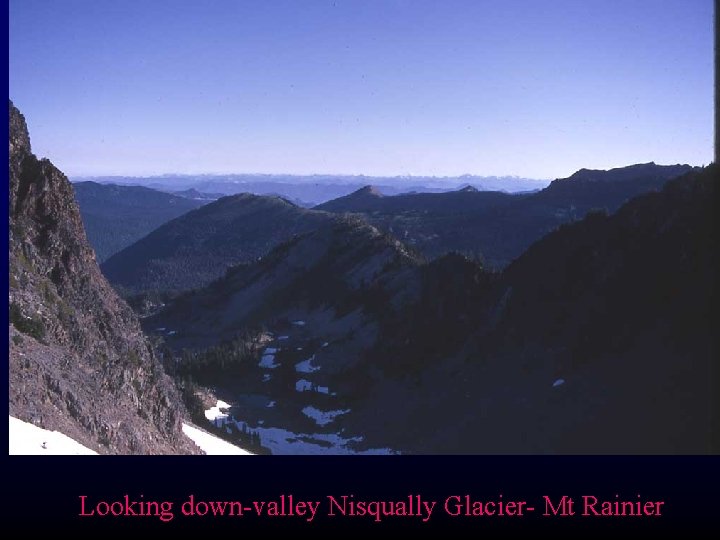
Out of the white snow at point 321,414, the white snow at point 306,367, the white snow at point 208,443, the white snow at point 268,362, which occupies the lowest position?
the white snow at point 321,414

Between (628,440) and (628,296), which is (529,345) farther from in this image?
(628,440)

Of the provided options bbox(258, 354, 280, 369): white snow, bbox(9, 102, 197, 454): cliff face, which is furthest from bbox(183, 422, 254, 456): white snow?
bbox(258, 354, 280, 369): white snow

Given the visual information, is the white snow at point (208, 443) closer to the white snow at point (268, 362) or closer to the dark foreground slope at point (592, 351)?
the dark foreground slope at point (592, 351)

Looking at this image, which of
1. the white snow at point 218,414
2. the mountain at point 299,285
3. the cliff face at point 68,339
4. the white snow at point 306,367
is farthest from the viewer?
the mountain at point 299,285

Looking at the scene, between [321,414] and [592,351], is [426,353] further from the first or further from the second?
[592,351]

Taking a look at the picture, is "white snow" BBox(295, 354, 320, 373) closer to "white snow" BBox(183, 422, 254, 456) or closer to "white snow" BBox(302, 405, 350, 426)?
"white snow" BBox(302, 405, 350, 426)

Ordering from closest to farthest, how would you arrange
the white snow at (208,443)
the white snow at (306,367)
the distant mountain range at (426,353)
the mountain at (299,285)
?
the distant mountain range at (426,353), the white snow at (208,443), the white snow at (306,367), the mountain at (299,285)

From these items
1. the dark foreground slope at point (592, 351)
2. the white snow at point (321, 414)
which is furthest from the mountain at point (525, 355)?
the white snow at point (321, 414)
